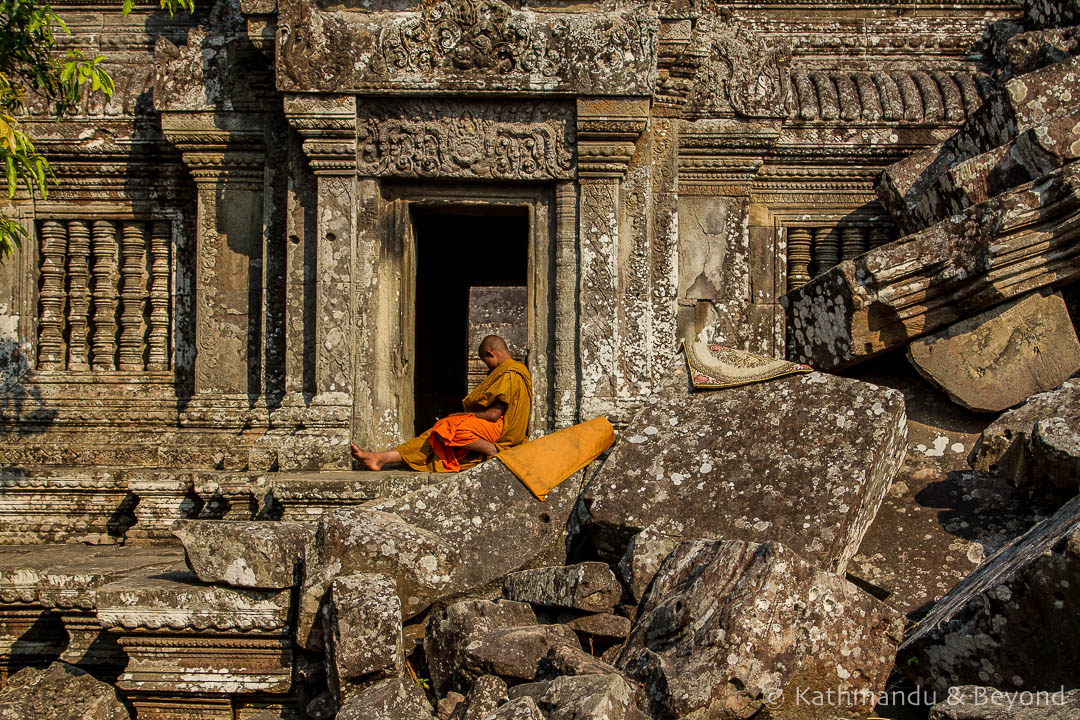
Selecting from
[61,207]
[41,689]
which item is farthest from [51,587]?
[61,207]

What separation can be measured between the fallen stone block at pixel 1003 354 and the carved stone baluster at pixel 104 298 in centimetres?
508

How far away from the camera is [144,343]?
290 inches

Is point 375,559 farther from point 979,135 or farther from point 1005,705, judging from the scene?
point 979,135

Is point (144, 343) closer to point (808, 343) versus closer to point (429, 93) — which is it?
point (429, 93)

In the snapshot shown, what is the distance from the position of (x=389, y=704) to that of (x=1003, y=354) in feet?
11.1

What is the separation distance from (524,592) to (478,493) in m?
0.64

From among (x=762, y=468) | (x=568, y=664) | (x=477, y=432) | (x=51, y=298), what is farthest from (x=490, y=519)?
(x=51, y=298)

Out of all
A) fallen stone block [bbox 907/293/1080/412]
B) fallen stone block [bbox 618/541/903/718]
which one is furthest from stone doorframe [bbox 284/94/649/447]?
fallen stone block [bbox 618/541/903/718]

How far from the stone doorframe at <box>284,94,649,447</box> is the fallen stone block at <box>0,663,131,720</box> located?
2132mm

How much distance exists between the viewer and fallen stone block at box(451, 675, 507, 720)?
3499 millimetres

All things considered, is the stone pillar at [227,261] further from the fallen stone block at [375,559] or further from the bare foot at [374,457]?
the fallen stone block at [375,559]

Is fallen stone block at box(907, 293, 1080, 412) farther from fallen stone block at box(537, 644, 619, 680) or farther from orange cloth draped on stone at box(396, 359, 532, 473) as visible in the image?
fallen stone block at box(537, 644, 619, 680)

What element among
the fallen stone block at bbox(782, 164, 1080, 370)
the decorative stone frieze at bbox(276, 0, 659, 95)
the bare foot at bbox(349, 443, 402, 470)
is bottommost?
the bare foot at bbox(349, 443, 402, 470)

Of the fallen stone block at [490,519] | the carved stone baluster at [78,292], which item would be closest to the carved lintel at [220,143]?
the carved stone baluster at [78,292]
